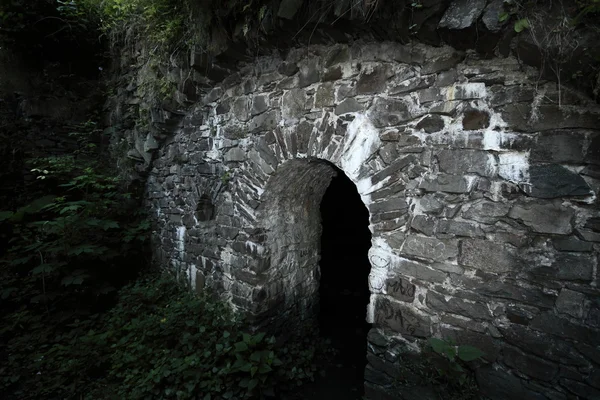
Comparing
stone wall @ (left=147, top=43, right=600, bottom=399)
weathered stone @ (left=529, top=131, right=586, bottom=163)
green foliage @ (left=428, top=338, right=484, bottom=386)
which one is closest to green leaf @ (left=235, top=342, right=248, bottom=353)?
stone wall @ (left=147, top=43, right=600, bottom=399)

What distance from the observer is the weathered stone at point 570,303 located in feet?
5.79

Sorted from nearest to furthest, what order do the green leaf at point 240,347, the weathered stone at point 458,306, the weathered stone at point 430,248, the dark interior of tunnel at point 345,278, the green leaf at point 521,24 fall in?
the green leaf at point 521,24 → the weathered stone at point 458,306 → the weathered stone at point 430,248 → the green leaf at point 240,347 → the dark interior of tunnel at point 345,278

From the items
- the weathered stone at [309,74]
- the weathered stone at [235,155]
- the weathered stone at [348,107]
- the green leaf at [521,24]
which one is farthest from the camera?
the weathered stone at [235,155]

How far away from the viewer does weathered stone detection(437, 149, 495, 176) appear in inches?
79.2

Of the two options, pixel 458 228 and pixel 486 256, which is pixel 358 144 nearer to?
pixel 458 228

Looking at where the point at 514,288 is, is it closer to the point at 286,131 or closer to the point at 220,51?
the point at 286,131

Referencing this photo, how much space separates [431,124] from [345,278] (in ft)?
14.6

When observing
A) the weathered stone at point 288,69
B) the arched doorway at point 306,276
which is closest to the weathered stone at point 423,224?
the arched doorway at point 306,276

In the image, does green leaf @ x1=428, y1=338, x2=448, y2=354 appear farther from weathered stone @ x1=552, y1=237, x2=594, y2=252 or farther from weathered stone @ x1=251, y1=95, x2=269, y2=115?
weathered stone @ x1=251, y1=95, x2=269, y2=115

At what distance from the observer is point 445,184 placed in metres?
2.14

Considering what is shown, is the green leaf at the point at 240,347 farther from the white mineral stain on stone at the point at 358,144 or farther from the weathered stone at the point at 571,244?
the weathered stone at the point at 571,244

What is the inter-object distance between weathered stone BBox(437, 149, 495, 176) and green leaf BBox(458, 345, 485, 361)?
115cm

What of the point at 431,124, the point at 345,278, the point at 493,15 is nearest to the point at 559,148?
the point at 431,124

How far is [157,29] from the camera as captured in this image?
13.3 ft
